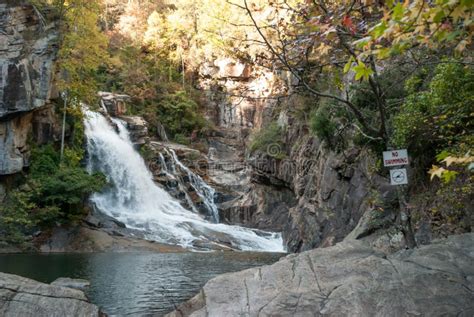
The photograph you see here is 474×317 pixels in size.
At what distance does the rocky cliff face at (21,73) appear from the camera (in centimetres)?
2112

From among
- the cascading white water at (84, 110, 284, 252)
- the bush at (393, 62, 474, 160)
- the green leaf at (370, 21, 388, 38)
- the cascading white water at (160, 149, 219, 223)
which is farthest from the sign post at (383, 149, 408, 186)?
the cascading white water at (160, 149, 219, 223)

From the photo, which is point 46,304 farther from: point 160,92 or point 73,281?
point 160,92

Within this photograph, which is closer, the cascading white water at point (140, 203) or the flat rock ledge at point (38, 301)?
the flat rock ledge at point (38, 301)

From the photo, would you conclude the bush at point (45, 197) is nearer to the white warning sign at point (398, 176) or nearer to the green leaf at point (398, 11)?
the white warning sign at point (398, 176)

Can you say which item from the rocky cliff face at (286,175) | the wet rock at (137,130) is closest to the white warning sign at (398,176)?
the rocky cliff face at (286,175)

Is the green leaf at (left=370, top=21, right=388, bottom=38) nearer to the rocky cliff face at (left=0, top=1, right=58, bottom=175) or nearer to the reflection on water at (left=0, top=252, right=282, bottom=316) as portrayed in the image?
the reflection on water at (left=0, top=252, right=282, bottom=316)

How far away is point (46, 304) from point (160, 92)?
34525mm

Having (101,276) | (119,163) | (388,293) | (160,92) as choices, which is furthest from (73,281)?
(160,92)

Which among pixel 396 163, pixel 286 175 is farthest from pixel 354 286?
pixel 286 175

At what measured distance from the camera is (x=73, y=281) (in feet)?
34.1

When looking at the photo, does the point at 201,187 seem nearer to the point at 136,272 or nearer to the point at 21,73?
the point at 21,73

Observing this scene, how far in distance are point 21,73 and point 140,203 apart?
30.7 ft

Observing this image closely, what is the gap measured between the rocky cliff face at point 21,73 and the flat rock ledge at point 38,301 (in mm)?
16320

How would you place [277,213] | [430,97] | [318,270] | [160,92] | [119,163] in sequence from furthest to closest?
[160,92] → [119,163] → [277,213] → [430,97] → [318,270]
